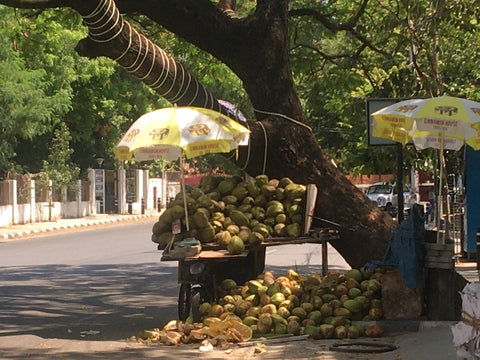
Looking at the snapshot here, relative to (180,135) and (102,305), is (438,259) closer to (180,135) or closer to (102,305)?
(180,135)

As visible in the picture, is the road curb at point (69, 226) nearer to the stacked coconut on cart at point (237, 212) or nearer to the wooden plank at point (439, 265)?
the stacked coconut on cart at point (237, 212)

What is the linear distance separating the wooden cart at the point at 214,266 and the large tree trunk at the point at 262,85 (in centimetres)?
62

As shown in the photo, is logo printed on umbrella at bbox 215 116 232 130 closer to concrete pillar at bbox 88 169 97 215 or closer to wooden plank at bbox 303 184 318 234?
wooden plank at bbox 303 184 318 234

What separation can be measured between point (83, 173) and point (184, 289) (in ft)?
122

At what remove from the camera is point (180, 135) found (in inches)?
360

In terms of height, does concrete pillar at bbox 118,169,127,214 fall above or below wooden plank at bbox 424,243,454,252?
above

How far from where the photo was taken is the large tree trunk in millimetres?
10891

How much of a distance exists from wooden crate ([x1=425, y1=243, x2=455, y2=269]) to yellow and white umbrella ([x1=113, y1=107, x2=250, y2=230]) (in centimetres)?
244

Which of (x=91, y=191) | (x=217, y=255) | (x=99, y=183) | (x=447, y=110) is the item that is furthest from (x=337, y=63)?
(x=99, y=183)

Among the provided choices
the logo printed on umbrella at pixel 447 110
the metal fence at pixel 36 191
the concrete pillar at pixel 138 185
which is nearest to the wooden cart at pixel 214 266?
the logo printed on umbrella at pixel 447 110

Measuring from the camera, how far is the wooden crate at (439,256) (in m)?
8.80

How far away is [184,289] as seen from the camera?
9812mm

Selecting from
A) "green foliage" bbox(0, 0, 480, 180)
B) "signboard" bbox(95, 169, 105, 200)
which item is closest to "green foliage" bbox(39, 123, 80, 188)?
"green foliage" bbox(0, 0, 480, 180)

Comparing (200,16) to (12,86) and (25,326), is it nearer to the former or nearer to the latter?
(25,326)
